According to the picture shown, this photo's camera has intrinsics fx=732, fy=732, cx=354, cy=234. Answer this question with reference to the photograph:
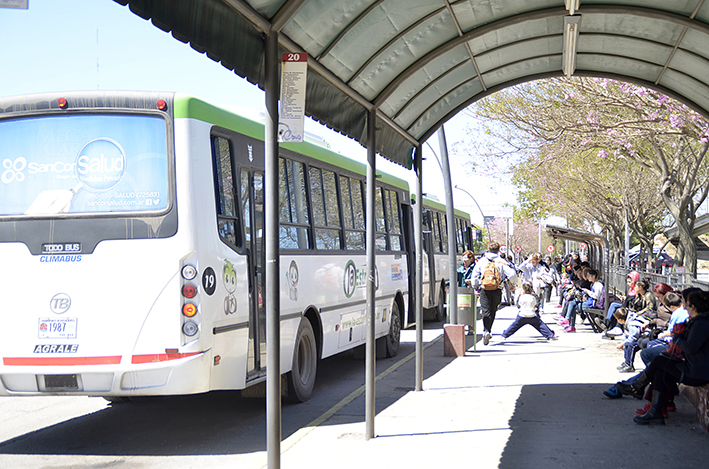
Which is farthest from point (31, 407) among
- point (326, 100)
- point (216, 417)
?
point (326, 100)

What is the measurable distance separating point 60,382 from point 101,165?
1.92 meters

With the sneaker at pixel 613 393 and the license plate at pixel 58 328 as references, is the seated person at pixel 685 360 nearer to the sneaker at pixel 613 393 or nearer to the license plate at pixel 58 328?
the sneaker at pixel 613 393

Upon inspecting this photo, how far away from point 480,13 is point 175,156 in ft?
10.00

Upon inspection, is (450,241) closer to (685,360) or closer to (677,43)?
(685,360)

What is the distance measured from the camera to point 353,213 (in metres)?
11.0

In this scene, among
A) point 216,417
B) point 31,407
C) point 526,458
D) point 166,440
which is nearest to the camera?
point 526,458

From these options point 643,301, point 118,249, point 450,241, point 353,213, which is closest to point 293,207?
point 353,213

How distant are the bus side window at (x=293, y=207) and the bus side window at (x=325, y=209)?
11.8 inches

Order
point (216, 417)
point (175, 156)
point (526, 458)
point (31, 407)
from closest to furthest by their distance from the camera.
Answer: point (526, 458), point (175, 156), point (216, 417), point (31, 407)

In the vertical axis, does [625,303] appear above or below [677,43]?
below

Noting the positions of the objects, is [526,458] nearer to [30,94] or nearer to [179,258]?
[179,258]

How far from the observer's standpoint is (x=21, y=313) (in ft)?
20.9

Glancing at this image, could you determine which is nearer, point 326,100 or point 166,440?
point 326,100

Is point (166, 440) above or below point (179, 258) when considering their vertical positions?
below
